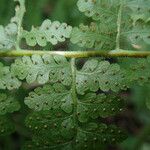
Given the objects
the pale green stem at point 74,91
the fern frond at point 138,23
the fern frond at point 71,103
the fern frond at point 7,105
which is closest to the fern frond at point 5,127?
the fern frond at point 7,105

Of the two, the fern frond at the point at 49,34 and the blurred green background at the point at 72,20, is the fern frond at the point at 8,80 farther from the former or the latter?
the blurred green background at the point at 72,20

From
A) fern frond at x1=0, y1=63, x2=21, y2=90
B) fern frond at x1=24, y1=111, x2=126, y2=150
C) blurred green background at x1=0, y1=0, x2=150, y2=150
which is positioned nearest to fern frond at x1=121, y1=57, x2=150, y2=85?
fern frond at x1=24, y1=111, x2=126, y2=150

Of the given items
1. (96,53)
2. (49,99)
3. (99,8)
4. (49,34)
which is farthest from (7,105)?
(99,8)

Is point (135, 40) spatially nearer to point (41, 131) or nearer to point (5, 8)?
point (41, 131)

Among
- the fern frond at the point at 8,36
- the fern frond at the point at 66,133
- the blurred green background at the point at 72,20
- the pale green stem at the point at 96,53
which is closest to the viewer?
the fern frond at the point at 66,133

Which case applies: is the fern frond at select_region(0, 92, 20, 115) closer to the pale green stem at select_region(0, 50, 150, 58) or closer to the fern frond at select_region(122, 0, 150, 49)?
the pale green stem at select_region(0, 50, 150, 58)
